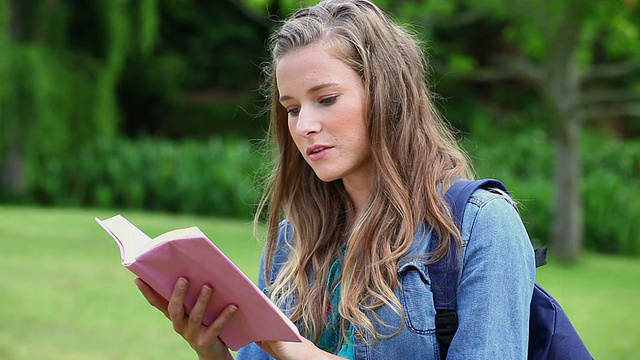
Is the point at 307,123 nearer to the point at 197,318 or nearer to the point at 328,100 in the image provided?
the point at 328,100

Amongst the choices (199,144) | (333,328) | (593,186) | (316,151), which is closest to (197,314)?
(333,328)

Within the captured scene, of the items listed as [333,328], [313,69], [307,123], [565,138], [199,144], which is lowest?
[199,144]

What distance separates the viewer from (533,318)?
1.78 meters

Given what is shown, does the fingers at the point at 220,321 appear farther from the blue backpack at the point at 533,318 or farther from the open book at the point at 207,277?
the blue backpack at the point at 533,318

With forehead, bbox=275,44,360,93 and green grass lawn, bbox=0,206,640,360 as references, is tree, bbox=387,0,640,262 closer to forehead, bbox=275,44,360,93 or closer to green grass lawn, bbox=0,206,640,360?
green grass lawn, bbox=0,206,640,360

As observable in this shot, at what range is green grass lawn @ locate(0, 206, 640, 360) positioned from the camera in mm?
6359

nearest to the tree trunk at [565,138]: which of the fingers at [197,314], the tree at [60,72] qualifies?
the tree at [60,72]

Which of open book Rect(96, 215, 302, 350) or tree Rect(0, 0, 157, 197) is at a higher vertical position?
open book Rect(96, 215, 302, 350)

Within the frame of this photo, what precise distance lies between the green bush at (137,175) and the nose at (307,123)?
13832mm

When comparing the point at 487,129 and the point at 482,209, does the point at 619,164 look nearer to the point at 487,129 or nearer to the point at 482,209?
the point at 487,129

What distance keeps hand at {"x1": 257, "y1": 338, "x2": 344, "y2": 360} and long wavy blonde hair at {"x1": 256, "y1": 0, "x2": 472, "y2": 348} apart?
90mm

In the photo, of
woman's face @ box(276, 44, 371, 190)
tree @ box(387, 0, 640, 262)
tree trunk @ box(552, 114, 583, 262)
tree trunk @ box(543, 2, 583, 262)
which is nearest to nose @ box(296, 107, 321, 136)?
woman's face @ box(276, 44, 371, 190)

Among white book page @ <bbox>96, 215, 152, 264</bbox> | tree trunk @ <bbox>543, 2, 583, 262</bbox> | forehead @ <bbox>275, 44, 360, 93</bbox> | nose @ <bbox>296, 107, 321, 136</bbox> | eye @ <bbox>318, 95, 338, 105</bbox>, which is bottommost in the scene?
tree trunk @ <bbox>543, 2, 583, 262</bbox>

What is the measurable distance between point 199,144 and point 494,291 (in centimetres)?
1670
